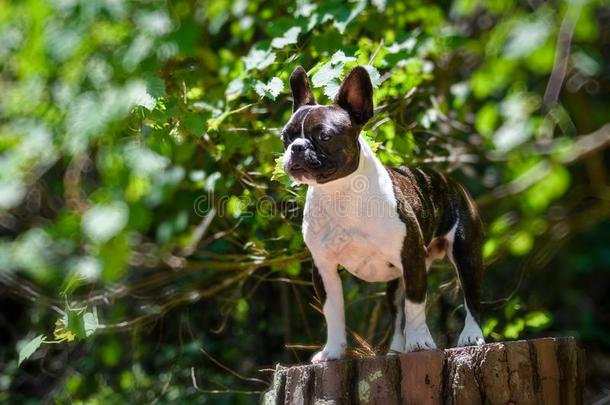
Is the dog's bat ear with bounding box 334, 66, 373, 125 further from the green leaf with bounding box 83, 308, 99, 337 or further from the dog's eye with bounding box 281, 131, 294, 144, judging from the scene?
the green leaf with bounding box 83, 308, 99, 337

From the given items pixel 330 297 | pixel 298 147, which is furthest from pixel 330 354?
pixel 298 147

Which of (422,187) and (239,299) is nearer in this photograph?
(422,187)

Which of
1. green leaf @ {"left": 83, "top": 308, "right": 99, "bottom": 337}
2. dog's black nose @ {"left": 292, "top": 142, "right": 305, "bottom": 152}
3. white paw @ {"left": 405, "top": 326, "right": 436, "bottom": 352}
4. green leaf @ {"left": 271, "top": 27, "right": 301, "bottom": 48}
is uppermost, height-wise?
dog's black nose @ {"left": 292, "top": 142, "right": 305, "bottom": 152}

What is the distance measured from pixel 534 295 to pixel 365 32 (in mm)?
2698

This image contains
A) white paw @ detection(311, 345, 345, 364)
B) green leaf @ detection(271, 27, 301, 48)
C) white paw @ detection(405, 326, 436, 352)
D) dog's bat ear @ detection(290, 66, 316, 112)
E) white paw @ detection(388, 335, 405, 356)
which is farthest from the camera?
green leaf @ detection(271, 27, 301, 48)

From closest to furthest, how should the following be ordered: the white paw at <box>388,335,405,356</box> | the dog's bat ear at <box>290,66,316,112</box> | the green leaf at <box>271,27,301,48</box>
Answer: the dog's bat ear at <box>290,66,316,112</box> < the white paw at <box>388,335,405,356</box> < the green leaf at <box>271,27,301,48</box>

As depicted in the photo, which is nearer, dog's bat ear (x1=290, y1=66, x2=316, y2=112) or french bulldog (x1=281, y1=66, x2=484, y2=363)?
french bulldog (x1=281, y1=66, x2=484, y2=363)

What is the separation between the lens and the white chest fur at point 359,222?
3.76 metres

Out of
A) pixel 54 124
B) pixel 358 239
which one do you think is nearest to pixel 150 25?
pixel 54 124

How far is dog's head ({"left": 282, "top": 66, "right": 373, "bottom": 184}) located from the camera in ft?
11.9

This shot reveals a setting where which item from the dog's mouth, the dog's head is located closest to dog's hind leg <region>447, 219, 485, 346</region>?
the dog's head

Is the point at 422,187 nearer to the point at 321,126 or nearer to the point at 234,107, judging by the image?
the point at 321,126

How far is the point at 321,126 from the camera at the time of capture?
3.67 meters

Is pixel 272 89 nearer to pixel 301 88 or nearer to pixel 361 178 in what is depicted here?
pixel 301 88
